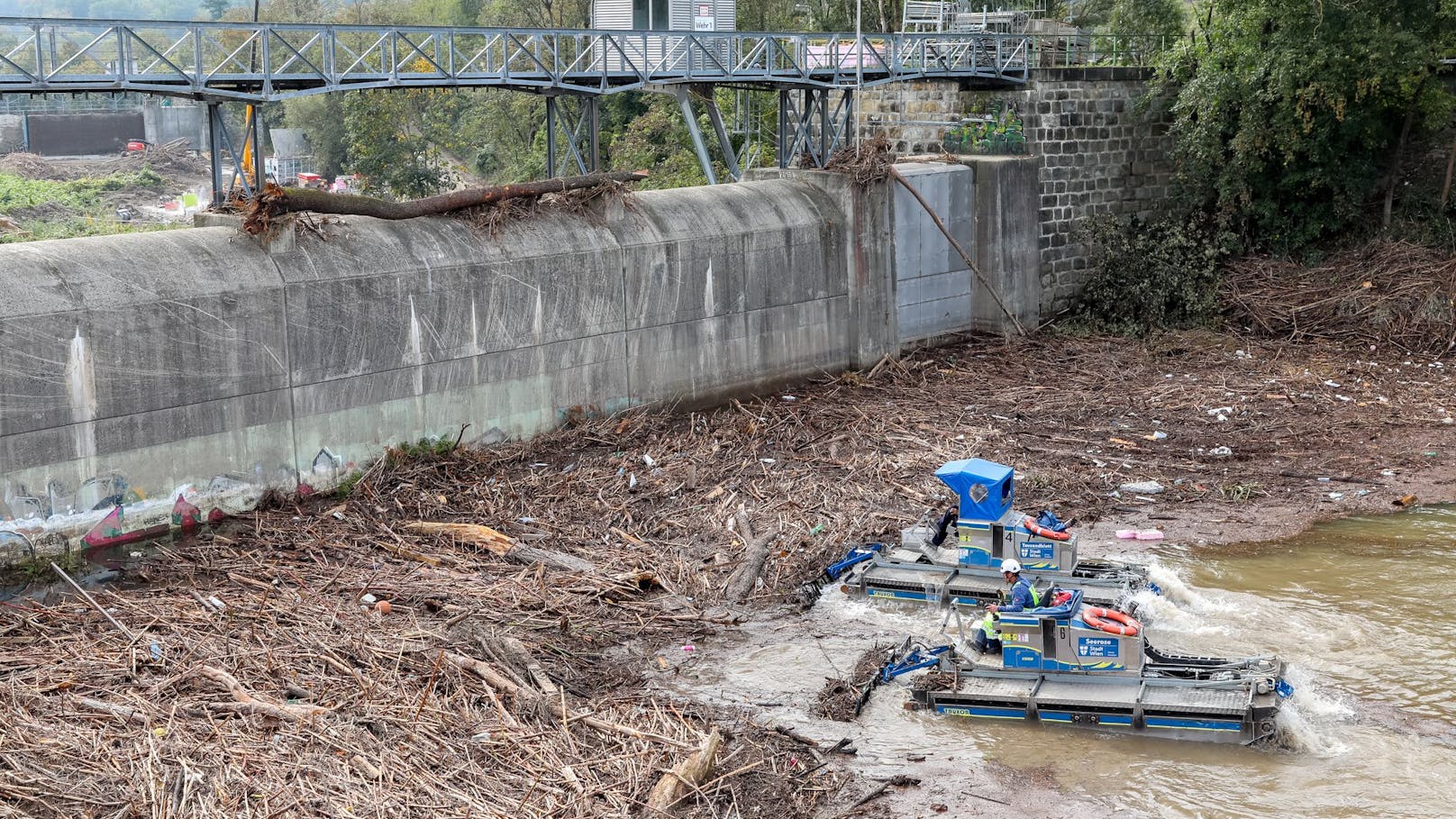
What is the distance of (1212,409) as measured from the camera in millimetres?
19672

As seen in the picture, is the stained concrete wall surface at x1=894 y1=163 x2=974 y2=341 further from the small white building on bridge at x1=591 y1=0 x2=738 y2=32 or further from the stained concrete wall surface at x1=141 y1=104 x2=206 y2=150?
the stained concrete wall surface at x1=141 y1=104 x2=206 y2=150

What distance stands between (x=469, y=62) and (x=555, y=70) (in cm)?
139

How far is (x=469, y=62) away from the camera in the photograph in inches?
695

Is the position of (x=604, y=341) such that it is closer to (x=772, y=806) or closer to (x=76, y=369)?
(x=76, y=369)

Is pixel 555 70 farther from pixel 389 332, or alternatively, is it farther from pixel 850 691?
pixel 850 691

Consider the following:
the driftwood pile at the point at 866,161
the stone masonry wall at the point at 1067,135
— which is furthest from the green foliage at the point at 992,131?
the driftwood pile at the point at 866,161

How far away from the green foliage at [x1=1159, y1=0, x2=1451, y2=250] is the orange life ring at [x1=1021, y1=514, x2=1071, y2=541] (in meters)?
12.9

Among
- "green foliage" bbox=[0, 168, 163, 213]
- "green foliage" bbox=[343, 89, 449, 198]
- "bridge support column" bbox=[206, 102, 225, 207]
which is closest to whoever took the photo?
"bridge support column" bbox=[206, 102, 225, 207]

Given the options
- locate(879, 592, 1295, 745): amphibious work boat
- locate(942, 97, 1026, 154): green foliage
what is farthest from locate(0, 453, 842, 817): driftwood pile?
locate(942, 97, 1026, 154): green foliage

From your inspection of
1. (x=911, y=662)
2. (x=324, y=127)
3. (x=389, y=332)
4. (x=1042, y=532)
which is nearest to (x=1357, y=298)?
(x=1042, y=532)

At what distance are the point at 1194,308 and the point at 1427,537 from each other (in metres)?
9.99

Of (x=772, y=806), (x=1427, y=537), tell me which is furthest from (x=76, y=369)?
(x=1427, y=537)

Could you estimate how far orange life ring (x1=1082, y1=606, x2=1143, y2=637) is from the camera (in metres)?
10.7

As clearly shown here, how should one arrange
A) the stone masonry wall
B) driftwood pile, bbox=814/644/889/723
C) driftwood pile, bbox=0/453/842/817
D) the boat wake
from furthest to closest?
1. the stone masonry wall
2. driftwood pile, bbox=814/644/889/723
3. the boat wake
4. driftwood pile, bbox=0/453/842/817
